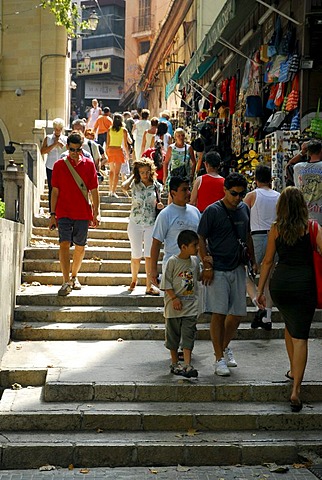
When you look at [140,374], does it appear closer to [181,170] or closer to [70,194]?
[70,194]

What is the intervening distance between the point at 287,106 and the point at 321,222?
3335mm

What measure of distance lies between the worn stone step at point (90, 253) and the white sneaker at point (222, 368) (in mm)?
4474

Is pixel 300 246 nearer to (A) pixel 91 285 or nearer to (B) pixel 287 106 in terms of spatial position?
(A) pixel 91 285

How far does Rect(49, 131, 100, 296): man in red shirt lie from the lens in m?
10.0

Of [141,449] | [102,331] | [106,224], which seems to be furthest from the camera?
[106,224]

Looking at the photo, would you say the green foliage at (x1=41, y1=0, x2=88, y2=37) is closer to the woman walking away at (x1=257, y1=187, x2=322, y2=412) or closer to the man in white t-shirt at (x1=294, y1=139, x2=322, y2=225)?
the man in white t-shirt at (x1=294, y1=139, x2=322, y2=225)

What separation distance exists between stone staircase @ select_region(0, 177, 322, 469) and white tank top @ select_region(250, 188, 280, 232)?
3.83 feet

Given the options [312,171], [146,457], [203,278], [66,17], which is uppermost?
[66,17]

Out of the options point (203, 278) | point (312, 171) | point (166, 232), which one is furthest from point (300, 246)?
point (312, 171)

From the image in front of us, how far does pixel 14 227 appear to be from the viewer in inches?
376

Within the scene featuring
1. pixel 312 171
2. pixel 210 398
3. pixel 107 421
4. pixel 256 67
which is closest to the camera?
pixel 107 421

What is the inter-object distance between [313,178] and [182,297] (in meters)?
2.51

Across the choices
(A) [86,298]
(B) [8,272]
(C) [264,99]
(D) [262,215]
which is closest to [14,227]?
(B) [8,272]

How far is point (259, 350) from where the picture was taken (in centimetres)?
867
